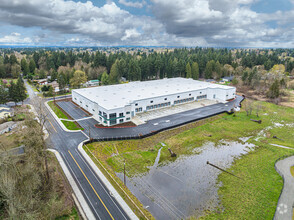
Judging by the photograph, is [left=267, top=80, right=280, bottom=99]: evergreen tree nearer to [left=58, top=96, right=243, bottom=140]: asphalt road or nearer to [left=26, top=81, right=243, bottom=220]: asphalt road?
[left=26, top=81, right=243, bottom=220]: asphalt road

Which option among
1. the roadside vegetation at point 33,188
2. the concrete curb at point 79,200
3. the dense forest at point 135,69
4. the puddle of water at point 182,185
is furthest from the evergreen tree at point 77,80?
the puddle of water at point 182,185

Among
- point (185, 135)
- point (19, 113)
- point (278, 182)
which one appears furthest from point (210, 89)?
point (19, 113)

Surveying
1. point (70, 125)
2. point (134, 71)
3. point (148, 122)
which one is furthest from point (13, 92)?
point (134, 71)

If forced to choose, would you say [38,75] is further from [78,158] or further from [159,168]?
[159,168]

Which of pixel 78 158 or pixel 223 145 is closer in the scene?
pixel 78 158

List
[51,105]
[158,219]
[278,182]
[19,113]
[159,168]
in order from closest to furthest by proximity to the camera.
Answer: [158,219], [278,182], [159,168], [19,113], [51,105]
